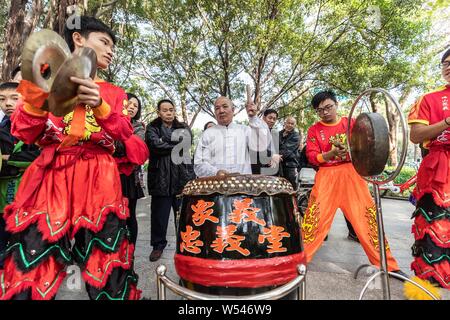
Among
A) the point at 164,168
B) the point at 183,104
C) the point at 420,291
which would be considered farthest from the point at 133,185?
the point at 183,104

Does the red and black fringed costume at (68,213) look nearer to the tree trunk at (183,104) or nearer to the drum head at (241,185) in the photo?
the drum head at (241,185)

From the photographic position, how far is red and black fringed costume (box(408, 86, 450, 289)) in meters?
2.29

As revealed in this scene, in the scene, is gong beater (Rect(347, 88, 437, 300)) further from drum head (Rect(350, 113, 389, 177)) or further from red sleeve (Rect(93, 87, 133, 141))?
red sleeve (Rect(93, 87, 133, 141))

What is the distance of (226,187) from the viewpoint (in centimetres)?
181

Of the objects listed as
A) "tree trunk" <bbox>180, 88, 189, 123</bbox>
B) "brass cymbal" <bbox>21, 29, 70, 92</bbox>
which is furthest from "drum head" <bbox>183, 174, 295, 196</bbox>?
"tree trunk" <bbox>180, 88, 189, 123</bbox>

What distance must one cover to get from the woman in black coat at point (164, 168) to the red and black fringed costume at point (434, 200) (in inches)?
94.1

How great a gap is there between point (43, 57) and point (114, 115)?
43cm

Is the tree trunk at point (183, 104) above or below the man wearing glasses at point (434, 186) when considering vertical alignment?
above

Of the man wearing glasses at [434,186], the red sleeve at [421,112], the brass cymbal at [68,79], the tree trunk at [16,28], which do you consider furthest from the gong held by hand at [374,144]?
the tree trunk at [16,28]

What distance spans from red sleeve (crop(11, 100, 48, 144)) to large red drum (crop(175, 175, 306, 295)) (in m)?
0.93

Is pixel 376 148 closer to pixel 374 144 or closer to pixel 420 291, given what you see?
pixel 374 144

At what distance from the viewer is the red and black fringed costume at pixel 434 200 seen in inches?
90.0

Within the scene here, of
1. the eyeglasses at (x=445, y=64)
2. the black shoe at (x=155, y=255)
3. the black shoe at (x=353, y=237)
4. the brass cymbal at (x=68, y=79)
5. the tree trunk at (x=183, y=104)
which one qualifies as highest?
the tree trunk at (x=183, y=104)

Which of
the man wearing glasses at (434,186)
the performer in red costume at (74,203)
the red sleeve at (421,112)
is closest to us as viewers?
the performer in red costume at (74,203)
